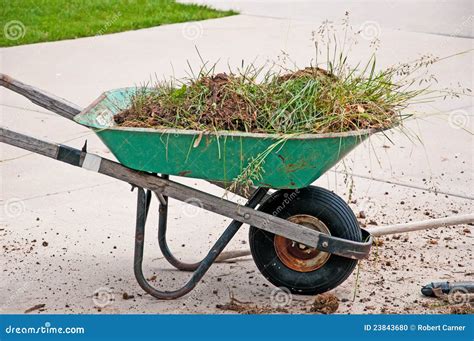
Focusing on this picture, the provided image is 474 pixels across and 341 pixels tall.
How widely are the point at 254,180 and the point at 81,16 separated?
234 inches

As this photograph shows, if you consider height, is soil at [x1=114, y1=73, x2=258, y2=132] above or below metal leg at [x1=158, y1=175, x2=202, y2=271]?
above

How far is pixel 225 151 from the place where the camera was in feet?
10.5

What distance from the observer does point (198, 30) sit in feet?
27.1

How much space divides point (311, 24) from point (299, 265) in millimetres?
5208

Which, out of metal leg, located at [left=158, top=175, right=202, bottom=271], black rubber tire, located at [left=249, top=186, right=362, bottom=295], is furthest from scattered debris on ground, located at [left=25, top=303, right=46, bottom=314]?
black rubber tire, located at [left=249, top=186, right=362, bottom=295]

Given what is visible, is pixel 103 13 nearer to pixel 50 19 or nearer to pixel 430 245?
pixel 50 19

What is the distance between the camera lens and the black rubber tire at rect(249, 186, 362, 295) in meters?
3.43

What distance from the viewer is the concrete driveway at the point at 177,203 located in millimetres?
3645

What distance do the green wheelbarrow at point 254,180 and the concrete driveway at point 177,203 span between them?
0.15 meters

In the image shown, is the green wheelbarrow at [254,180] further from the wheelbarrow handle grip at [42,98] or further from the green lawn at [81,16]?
the green lawn at [81,16]

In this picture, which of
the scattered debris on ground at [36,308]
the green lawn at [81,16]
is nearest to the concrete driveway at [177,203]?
the scattered debris on ground at [36,308]

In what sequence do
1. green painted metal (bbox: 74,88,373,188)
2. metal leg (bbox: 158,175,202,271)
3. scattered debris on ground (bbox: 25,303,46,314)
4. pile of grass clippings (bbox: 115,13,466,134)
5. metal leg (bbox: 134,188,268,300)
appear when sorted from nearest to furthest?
green painted metal (bbox: 74,88,373,188) < pile of grass clippings (bbox: 115,13,466,134) < metal leg (bbox: 134,188,268,300) < scattered debris on ground (bbox: 25,303,46,314) < metal leg (bbox: 158,175,202,271)

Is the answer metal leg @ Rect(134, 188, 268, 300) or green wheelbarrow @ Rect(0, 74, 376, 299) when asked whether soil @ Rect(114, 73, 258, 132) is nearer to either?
green wheelbarrow @ Rect(0, 74, 376, 299)

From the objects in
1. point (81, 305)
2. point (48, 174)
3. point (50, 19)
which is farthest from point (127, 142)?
point (50, 19)
